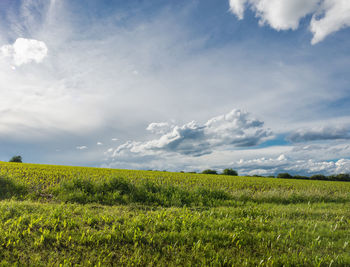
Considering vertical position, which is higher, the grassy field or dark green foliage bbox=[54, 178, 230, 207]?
dark green foliage bbox=[54, 178, 230, 207]

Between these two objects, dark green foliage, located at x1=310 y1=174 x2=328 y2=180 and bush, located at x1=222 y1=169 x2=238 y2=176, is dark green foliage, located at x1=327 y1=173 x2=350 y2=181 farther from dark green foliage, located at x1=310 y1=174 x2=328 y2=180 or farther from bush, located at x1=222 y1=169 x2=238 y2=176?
bush, located at x1=222 y1=169 x2=238 y2=176

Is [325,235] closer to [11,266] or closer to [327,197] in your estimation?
[11,266]

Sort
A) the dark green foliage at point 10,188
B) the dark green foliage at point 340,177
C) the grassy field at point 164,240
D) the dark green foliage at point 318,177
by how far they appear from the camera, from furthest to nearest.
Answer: the dark green foliage at point 340,177, the dark green foliage at point 318,177, the dark green foliage at point 10,188, the grassy field at point 164,240

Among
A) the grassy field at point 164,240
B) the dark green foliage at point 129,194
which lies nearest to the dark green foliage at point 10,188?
the dark green foliage at point 129,194

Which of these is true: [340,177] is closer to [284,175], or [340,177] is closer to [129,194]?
[284,175]

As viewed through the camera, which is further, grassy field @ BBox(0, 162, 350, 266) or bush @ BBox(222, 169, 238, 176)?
bush @ BBox(222, 169, 238, 176)

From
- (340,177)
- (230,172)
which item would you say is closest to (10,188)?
(230,172)

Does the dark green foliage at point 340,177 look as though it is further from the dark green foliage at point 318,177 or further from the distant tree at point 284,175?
the distant tree at point 284,175

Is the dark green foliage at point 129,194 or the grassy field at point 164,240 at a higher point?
the dark green foliage at point 129,194

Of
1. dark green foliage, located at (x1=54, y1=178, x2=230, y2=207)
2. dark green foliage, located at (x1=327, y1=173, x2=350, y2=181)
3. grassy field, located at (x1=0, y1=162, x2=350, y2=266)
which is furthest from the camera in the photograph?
dark green foliage, located at (x1=327, y1=173, x2=350, y2=181)

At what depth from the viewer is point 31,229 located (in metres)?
6.34

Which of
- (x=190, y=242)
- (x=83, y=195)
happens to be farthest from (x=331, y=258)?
(x=83, y=195)

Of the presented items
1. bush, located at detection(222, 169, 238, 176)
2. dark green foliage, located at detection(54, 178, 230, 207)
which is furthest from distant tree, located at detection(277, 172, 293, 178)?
dark green foliage, located at detection(54, 178, 230, 207)

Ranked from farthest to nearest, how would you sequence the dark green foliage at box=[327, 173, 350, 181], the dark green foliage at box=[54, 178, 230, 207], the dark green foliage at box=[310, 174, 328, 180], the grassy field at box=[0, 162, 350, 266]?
1. the dark green foliage at box=[327, 173, 350, 181]
2. the dark green foliage at box=[310, 174, 328, 180]
3. the dark green foliage at box=[54, 178, 230, 207]
4. the grassy field at box=[0, 162, 350, 266]
